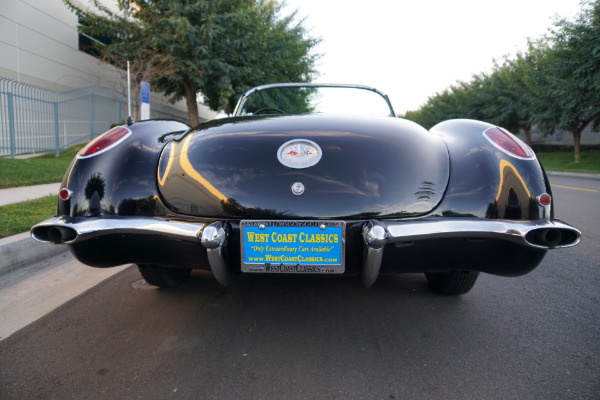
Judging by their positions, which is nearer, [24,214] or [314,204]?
[314,204]

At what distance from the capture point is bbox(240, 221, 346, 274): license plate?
1.69 m

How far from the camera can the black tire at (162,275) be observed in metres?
2.46

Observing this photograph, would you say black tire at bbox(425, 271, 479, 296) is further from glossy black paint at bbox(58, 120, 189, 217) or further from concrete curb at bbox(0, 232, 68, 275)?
concrete curb at bbox(0, 232, 68, 275)

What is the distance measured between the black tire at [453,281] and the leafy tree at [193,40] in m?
13.0

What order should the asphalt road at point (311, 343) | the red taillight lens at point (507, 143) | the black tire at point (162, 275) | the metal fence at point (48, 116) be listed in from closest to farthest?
the asphalt road at point (311, 343), the red taillight lens at point (507, 143), the black tire at point (162, 275), the metal fence at point (48, 116)

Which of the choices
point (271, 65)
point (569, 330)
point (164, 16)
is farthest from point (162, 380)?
point (271, 65)

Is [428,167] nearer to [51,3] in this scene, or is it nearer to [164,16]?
[164,16]

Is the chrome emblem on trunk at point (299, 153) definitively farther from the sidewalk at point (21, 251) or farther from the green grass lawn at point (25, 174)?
the green grass lawn at point (25, 174)

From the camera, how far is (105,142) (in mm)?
2084

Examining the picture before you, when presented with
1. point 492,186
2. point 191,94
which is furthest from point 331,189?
point 191,94

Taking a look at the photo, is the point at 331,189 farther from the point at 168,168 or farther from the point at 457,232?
the point at 168,168

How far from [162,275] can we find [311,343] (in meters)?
1.09

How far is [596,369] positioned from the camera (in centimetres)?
170

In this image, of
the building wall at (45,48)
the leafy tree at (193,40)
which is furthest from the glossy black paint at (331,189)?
the building wall at (45,48)
